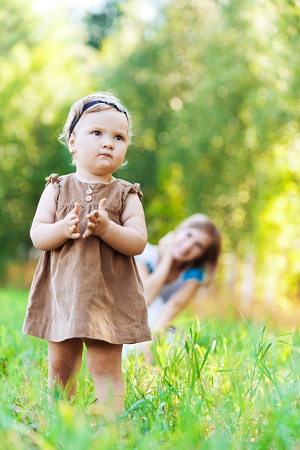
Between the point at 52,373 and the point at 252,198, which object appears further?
the point at 252,198

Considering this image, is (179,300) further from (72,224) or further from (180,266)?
(72,224)

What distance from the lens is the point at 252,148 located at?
616 inches

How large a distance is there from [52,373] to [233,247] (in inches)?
558

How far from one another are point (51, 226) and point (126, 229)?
274 millimetres

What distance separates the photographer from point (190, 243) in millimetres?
5262

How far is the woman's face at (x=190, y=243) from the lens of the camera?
5.26 metres

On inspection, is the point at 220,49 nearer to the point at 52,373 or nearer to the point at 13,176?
the point at 13,176

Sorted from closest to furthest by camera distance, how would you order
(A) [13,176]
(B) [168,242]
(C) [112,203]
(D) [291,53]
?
(C) [112,203] → (B) [168,242] → (D) [291,53] → (A) [13,176]

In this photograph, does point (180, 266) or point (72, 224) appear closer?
point (72, 224)

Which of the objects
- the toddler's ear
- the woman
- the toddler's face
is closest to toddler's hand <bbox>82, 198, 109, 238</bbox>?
the toddler's face

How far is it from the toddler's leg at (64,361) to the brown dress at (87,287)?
0.09 meters

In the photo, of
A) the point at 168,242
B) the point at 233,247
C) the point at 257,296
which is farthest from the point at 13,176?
the point at 168,242

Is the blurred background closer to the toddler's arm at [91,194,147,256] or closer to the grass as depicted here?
the grass

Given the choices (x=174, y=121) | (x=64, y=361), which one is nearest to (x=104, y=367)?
(x=64, y=361)
